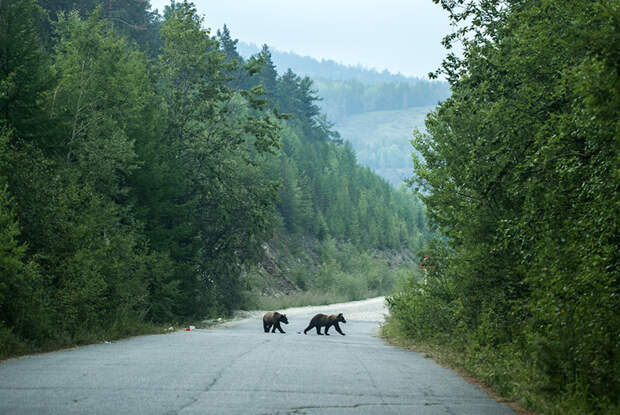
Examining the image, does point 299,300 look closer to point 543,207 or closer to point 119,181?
point 119,181

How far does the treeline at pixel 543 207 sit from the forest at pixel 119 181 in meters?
9.84

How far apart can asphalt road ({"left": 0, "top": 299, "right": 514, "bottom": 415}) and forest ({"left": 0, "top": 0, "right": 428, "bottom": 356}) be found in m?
3.46

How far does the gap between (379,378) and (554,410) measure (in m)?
3.37

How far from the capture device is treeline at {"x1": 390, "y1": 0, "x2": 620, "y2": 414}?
27.4 feet

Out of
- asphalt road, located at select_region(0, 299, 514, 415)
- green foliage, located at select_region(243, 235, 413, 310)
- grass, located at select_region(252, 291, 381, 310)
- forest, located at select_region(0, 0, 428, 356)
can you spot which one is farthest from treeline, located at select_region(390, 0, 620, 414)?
grass, located at select_region(252, 291, 381, 310)

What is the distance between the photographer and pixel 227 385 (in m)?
9.62

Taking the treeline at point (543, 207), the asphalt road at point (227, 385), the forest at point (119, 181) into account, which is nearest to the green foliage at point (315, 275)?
the forest at point (119, 181)

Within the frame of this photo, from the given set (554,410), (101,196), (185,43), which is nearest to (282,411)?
(554,410)

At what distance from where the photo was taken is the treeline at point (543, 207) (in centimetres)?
836

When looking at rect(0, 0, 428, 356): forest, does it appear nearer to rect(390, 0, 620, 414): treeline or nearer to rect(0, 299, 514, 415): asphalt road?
rect(0, 299, 514, 415): asphalt road

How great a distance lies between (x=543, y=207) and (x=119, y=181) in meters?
22.2

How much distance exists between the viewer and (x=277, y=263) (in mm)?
66875

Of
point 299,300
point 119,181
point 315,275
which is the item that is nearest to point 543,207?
point 119,181

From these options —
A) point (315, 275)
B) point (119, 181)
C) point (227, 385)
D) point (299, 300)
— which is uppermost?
point (119, 181)
